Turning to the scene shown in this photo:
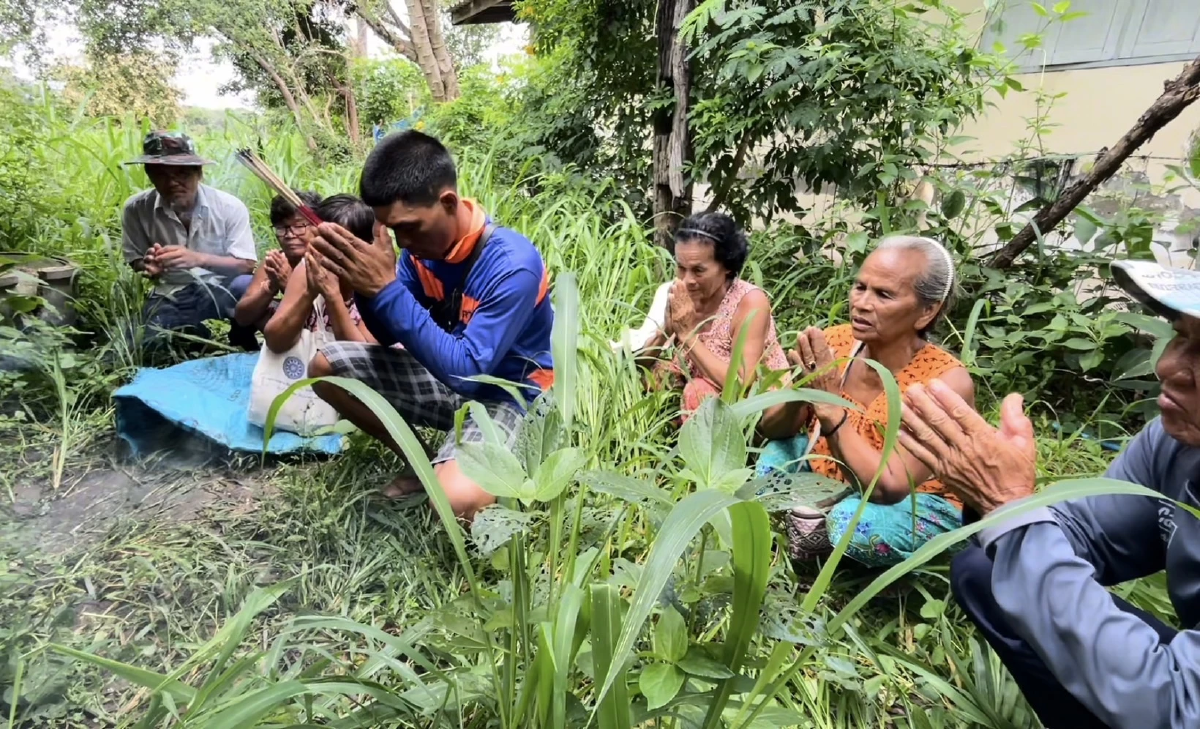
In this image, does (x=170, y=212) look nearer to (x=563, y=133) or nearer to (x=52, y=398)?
(x=52, y=398)

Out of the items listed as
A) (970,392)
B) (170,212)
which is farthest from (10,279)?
(970,392)

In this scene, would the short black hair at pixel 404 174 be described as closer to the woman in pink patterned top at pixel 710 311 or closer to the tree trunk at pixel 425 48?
the woman in pink patterned top at pixel 710 311

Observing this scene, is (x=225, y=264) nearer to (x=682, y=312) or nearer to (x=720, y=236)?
(x=682, y=312)

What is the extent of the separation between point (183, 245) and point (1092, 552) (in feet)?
11.1

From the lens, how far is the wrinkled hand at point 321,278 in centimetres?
164

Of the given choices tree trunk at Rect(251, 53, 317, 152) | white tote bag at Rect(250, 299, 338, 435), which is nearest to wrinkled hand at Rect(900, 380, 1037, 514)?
white tote bag at Rect(250, 299, 338, 435)

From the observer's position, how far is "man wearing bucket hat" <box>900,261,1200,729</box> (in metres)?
0.88

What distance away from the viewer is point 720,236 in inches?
88.0

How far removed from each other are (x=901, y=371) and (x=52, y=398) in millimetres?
2895

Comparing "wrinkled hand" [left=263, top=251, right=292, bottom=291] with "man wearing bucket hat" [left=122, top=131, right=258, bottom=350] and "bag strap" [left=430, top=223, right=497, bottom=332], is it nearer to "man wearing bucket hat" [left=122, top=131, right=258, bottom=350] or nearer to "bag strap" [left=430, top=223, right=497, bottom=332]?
"man wearing bucket hat" [left=122, top=131, right=258, bottom=350]

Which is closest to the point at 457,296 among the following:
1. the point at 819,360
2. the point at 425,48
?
the point at 819,360

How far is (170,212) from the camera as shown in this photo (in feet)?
9.15

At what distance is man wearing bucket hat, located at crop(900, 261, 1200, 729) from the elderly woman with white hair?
12.1 inches

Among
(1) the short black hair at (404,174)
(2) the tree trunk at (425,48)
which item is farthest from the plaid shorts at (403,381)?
(2) the tree trunk at (425,48)
